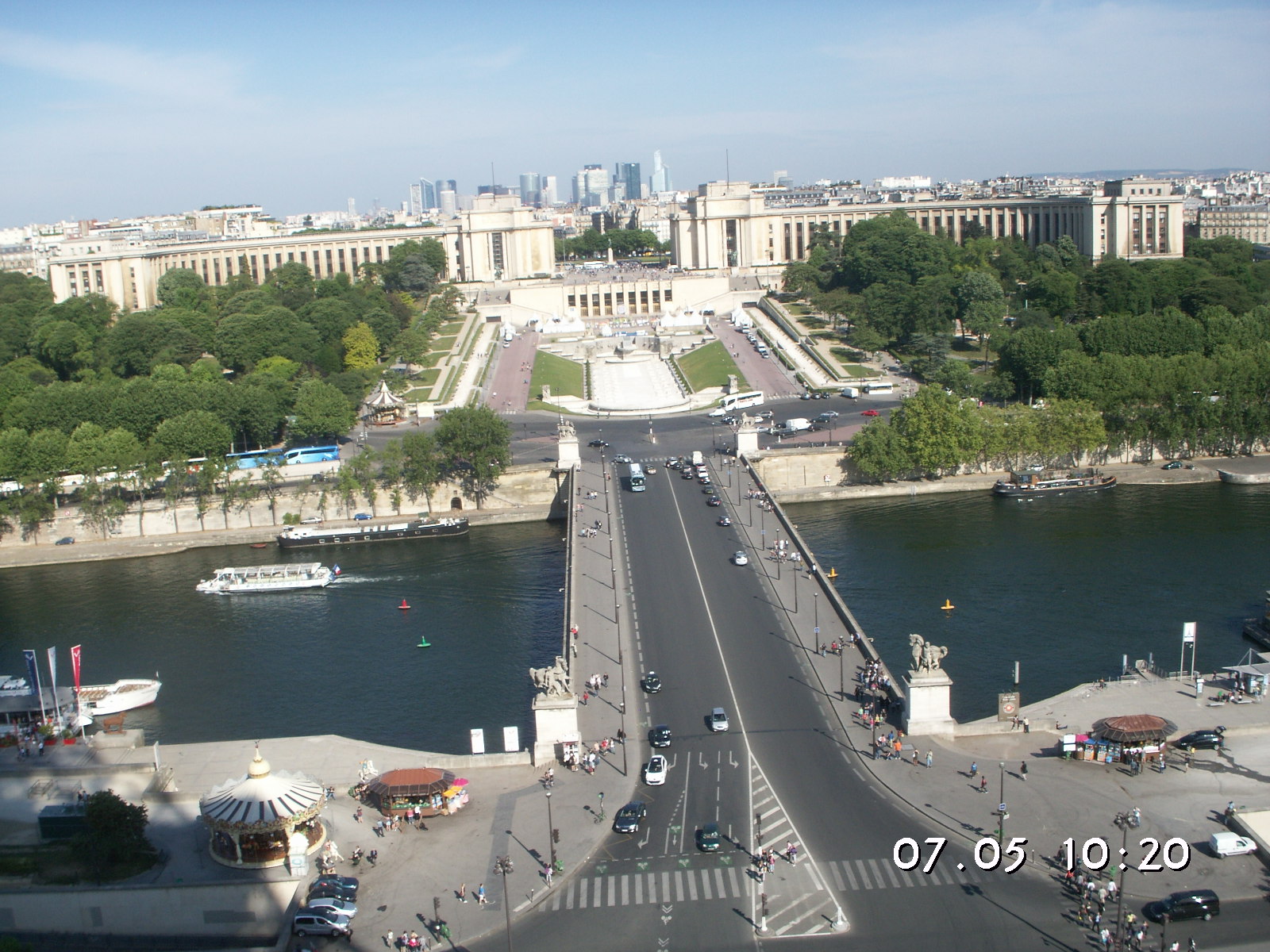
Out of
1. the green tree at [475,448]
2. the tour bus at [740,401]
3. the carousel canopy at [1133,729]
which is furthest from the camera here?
the tour bus at [740,401]

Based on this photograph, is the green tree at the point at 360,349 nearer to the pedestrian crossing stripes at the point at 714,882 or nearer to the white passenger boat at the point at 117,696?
the white passenger boat at the point at 117,696

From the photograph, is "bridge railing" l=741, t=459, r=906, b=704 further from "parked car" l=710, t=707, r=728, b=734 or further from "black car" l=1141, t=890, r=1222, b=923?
"black car" l=1141, t=890, r=1222, b=923

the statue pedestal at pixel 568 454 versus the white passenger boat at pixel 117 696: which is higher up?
the statue pedestal at pixel 568 454

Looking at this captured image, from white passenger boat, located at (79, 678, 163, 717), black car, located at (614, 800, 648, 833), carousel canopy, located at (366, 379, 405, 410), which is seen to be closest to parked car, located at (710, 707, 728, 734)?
black car, located at (614, 800, 648, 833)

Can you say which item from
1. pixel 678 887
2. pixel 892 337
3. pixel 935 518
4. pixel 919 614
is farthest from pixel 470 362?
pixel 678 887

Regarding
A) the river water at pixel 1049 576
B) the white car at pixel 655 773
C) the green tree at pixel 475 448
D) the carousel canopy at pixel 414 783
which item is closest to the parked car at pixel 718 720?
the white car at pixel 655 773
